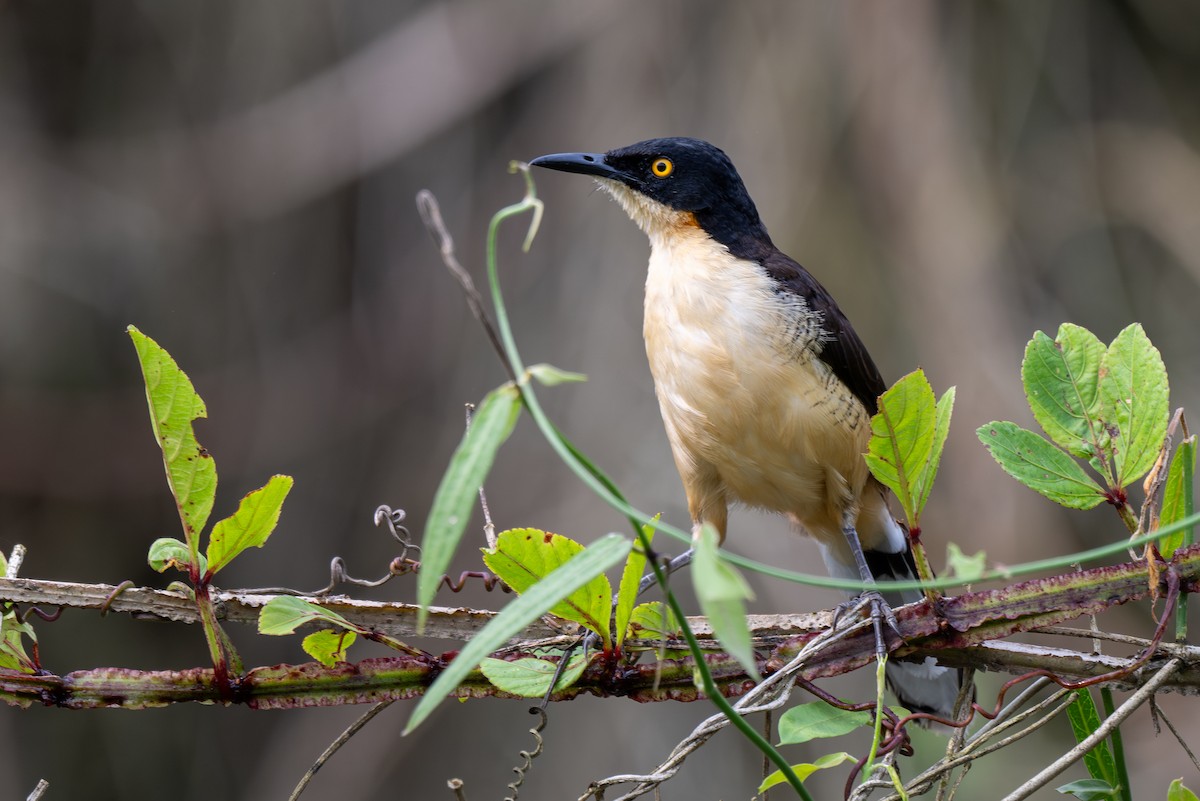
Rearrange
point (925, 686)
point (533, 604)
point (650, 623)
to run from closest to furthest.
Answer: point (533, 604), point (650, 623), point (925, 686)

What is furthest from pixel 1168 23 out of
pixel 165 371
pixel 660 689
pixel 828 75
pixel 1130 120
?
pixel 165 371

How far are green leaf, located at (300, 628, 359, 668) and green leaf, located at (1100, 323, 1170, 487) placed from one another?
1.40 metres

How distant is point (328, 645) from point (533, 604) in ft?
3.15

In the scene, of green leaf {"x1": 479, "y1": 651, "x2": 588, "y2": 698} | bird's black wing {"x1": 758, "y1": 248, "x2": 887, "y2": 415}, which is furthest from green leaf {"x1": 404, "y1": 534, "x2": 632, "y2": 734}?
bird's black wing {"x1": 758, "y1": 248, "x2": 887, "y2": 415}

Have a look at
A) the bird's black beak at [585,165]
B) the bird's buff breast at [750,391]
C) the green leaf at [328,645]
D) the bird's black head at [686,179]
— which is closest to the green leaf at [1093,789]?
the green leaf at [328,645]

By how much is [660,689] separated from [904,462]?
623 mm

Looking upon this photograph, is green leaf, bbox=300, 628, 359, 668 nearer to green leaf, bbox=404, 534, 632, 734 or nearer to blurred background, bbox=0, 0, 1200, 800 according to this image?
green leaf, bbox=404, 534, 632, 734

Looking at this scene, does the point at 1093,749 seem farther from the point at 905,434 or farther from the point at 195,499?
the point at 195,499

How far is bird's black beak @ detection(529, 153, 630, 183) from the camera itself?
393 cm

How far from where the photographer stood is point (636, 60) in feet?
19.5

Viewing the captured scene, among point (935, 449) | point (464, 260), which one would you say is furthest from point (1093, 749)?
point (464, 260)

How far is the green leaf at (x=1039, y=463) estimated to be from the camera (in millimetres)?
2004

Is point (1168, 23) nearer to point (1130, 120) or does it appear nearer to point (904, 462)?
point (1130, 120)

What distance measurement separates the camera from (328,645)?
205 cm
